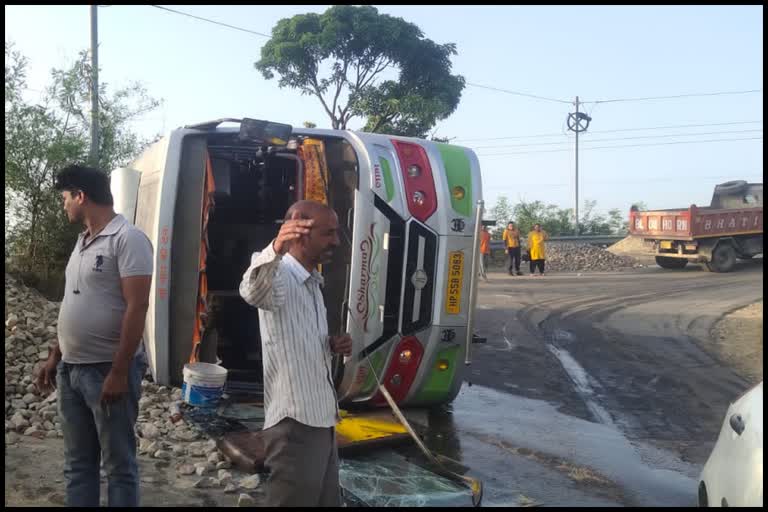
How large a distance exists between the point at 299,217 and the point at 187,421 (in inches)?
Result: 123

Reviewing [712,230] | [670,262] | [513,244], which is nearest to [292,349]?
[513,244]

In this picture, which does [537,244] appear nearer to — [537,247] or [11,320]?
[537,247]

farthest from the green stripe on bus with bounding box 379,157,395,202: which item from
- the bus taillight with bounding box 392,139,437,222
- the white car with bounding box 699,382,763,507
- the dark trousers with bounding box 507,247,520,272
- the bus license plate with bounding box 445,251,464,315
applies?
the dark trousers with bounding box 507,247,520,272

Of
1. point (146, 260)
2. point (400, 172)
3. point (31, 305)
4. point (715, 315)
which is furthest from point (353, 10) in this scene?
point (146, 260)

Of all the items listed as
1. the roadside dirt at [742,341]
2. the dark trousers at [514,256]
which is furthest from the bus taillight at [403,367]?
the dark trousers at [514,256]

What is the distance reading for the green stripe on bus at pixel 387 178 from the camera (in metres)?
5.08

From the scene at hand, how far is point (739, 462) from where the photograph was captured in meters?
3.26

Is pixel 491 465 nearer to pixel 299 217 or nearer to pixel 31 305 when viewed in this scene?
pixel 299 217

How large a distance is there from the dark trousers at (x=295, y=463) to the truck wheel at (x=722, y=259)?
2023cm

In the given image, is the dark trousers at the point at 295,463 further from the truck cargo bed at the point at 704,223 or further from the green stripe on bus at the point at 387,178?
the truck cargo bed at the point at 704,223

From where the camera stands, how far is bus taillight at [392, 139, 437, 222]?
519 centimetres

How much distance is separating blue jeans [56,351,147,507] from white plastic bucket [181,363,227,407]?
1.55m

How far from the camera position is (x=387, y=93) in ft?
75.7

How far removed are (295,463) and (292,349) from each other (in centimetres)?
43
